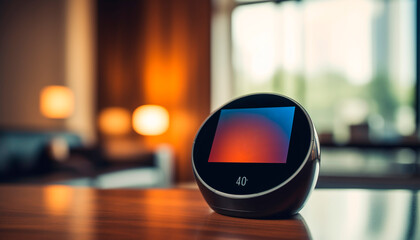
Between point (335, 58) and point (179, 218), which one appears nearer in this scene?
point (179, 218)

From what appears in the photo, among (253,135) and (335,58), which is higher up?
(335,58)

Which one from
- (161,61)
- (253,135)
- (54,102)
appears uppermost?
(161,61)

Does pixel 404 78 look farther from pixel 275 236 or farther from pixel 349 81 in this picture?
pixel 275 236

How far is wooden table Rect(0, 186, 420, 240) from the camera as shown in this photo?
0.34 meters

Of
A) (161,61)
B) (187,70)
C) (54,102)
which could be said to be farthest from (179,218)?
(161,61)

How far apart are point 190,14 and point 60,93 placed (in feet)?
5.80

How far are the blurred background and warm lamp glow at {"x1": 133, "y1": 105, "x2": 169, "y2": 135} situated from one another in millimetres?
13

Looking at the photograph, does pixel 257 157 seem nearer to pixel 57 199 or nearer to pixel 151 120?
pixel 57 199

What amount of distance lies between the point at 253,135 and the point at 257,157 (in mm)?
31

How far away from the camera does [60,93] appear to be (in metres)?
4.13

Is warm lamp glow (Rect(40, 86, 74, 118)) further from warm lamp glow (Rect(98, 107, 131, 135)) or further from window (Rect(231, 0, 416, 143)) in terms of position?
window (Rect(231, 0, 416, 143))

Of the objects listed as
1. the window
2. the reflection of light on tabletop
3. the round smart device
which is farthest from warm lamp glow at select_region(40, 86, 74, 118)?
the round smart device

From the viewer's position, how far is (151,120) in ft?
14.6

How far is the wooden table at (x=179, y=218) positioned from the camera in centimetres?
34
